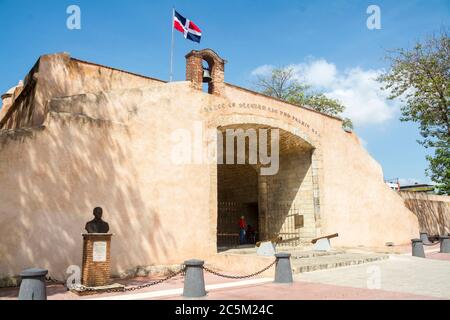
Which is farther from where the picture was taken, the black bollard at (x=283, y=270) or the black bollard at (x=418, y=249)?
the black bollard at (x=418, y=249)

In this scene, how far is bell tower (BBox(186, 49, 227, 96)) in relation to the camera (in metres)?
11.4

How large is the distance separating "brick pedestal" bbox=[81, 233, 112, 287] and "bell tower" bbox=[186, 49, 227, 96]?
19.5 ft

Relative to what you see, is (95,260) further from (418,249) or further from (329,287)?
(418,249)

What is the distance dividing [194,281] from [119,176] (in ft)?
13.3

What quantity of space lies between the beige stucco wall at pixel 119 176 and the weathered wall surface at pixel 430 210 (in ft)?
33.3

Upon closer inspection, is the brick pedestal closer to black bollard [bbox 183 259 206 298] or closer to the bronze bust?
the bronze bust

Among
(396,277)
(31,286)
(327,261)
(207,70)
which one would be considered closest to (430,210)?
(327,261)

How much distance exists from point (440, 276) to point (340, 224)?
20.8 feet

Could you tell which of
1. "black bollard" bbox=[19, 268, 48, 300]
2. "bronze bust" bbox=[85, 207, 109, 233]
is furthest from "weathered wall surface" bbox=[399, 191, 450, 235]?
"black bollard" bbox=[19, 268, 48, 300]

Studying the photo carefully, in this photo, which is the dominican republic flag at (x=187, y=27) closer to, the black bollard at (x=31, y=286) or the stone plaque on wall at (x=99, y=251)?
the stone plaque on wall at (x=99, y=251)

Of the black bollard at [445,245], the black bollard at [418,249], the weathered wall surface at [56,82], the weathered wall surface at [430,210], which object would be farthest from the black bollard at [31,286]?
the weathered wall surface at [430,210]

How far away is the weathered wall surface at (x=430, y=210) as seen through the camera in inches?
830

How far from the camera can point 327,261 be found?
393 inches
